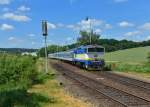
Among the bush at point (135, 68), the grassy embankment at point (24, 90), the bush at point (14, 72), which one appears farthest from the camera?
the bush at point (135, 68)

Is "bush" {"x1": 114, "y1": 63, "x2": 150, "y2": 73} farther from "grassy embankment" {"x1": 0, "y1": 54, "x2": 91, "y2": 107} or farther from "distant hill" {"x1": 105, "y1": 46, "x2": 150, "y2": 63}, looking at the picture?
"grassy embankment" {"x1": 0, "y1": 54, "x2": 91, "y2": 107}

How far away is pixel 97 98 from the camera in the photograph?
1988 centimetres

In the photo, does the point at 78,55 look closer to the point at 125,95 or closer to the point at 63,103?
the point at 125,95

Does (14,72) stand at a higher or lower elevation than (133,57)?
lower

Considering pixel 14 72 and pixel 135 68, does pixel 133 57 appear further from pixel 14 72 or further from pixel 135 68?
pixel 14 72

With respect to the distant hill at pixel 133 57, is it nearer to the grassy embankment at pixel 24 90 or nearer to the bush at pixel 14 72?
the bush at pixel 14 72

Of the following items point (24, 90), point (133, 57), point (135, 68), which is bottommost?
point (24, 90)

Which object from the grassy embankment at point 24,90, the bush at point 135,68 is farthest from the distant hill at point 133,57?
the grassy embankment at point 24,90

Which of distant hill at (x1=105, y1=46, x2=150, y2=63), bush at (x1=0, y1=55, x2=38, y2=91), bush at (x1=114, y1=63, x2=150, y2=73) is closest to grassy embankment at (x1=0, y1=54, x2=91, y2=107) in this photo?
bush at (x1=0, y1=55, x2=38, y2=91)

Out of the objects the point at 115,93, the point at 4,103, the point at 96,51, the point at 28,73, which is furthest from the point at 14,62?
the point at 96,51

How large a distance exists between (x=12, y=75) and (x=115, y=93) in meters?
6.70

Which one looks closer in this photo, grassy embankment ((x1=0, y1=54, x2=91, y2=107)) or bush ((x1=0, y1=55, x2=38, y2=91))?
grassy embankment ((x1=0, y1=54, x2=91, y2=107))

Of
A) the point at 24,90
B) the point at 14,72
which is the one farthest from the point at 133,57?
the point at 24,90

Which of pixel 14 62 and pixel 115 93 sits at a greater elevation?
pixel 14 62
